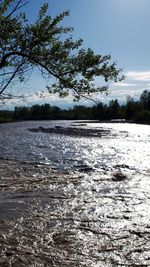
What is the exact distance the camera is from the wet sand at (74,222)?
9500 mm

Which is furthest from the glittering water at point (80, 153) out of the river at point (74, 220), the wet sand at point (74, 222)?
the wet sand at point (74, 222)

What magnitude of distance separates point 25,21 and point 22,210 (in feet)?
27.2

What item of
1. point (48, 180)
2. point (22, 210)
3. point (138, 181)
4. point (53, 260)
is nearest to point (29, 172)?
point (48, 180)

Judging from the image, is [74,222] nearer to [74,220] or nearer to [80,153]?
[74,220]

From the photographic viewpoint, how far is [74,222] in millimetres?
12703

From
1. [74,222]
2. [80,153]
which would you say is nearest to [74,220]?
[74,222]

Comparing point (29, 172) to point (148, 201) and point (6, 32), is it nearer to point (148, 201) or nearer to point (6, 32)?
point (148, 201)

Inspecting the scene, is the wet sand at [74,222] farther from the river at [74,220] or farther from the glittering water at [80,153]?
the glittering water at [80,153]

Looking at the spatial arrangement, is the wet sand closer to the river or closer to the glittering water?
the river

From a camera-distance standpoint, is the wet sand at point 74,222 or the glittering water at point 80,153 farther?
the glittering water at point 80,153

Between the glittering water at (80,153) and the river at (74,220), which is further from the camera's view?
the glittering water at (80,153)

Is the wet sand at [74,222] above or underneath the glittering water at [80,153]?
above

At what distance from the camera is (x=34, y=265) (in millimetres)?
8969

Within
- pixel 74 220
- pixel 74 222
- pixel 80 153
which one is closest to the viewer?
pixel 74 222
